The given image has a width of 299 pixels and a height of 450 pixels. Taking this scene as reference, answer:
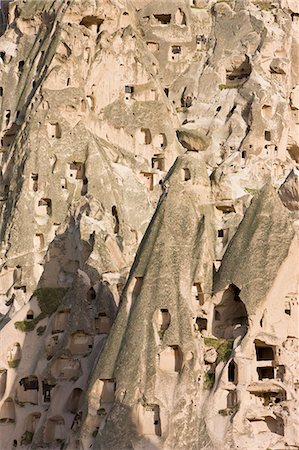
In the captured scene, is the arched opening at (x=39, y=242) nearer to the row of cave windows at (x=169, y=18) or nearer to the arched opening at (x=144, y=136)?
the arched opening at (x=144, y=136)

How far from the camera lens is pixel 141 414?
144ft

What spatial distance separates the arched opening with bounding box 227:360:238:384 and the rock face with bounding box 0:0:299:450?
43 millimetres

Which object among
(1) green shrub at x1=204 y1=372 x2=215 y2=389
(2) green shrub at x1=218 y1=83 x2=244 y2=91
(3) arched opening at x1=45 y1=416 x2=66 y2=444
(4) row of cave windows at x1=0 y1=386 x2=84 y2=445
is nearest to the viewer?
(1) green shrub at x1=204 y1=372 x2=215 y2=389

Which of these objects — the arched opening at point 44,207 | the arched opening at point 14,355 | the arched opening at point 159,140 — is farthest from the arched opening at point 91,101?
the arched opening at point 14,355

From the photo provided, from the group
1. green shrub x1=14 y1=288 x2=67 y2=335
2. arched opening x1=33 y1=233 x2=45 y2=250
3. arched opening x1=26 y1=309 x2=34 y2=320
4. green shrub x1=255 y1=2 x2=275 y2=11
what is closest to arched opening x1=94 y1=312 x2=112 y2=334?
green shrub x1=14 y1=288 x2=67 y2=335

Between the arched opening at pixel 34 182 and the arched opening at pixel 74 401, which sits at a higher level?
the arched opening at pixel 34 182

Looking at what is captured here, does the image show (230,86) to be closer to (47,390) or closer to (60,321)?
(60,321)

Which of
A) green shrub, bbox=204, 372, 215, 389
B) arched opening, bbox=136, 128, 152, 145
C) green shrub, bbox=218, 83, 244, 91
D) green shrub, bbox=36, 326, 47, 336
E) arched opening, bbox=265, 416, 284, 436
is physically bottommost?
arched opening, bbox=265, 416, 284, 436

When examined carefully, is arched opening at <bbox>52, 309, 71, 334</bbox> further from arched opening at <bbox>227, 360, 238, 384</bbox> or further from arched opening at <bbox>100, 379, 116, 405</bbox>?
arched opening at <bbox>227, 360, 238, 384</bbox>

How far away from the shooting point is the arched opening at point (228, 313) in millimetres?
45812

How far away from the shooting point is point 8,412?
174 feet

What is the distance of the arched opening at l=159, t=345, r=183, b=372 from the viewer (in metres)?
44.7

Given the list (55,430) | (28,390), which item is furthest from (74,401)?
(28,390)

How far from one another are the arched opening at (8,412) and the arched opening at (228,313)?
34.8 ft
